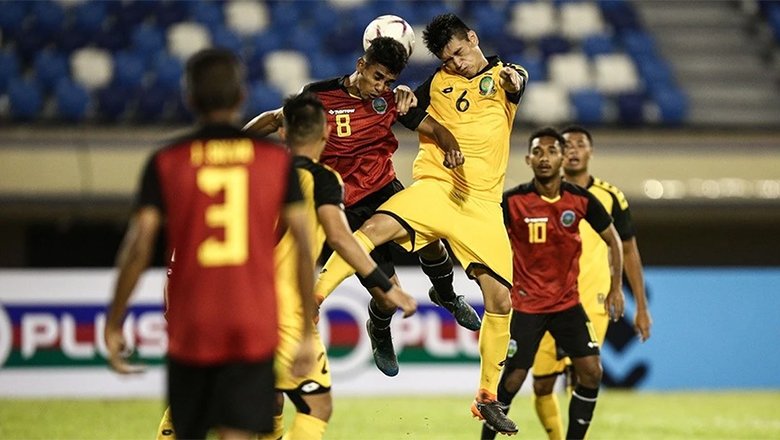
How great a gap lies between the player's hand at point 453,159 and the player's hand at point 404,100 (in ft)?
1.43

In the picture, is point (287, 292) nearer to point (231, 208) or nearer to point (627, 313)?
point (231, 208)

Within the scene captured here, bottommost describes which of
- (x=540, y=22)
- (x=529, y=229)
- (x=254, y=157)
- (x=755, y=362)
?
(x=755, y=362)

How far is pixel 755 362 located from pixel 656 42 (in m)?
6.67

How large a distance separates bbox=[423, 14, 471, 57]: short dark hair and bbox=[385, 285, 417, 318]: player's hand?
2.89 meters

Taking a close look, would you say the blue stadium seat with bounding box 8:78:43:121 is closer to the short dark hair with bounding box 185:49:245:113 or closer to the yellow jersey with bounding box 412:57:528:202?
the yellow jersey with bounding box 412:57:528:202

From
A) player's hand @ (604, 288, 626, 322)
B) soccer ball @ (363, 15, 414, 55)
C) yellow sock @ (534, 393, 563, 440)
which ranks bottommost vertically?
yellow sock @ (534, 393, 563, 440)

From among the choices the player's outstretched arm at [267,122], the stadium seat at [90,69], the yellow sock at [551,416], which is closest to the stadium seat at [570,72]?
the stadium seat at [90,69]

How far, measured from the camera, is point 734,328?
17.3m

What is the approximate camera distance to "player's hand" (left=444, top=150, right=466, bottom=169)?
8109 millimetres

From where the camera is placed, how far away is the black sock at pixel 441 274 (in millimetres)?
Answer: 9273

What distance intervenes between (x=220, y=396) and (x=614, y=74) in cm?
1576

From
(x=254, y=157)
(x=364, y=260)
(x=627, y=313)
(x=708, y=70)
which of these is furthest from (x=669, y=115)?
(x=254, y=157)

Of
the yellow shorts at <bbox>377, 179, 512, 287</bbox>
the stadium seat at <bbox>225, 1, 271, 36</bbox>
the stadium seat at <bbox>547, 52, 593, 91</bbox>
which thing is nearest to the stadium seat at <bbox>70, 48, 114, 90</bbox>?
the stadium seat at <bbox>225, 1, 271, 36</bbox>

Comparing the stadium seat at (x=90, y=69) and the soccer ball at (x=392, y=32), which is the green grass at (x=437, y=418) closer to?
the soccer ball at (x=392, y=32)
